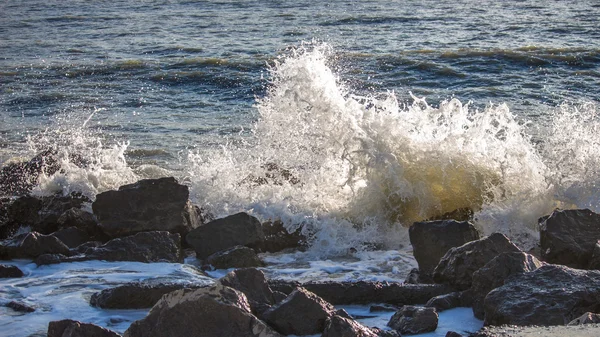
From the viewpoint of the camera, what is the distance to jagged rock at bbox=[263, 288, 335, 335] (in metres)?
4.09

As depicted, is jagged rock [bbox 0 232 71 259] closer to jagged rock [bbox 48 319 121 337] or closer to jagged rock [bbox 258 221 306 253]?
jagged rock [bbox 258 221 306 253]

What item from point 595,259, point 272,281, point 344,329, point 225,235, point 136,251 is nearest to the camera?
point 344,329

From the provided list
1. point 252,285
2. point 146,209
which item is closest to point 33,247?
point 146,209

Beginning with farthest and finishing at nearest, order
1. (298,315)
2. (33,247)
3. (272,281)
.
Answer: (33,247) < (272,281) < (298,315)

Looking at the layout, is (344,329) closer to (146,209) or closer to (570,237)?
(570,237)

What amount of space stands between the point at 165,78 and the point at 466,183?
27.4 feet

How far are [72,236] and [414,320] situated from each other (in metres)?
3.45

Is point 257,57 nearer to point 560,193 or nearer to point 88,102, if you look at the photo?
point 88,102

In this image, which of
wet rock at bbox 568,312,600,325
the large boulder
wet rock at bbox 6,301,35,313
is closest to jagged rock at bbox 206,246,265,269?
wet rock at bbox 6,301,35,313

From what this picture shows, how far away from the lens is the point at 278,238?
6.88m

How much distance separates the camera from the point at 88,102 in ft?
43.1

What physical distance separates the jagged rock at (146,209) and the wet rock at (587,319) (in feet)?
12.4

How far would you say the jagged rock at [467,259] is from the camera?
201 inches

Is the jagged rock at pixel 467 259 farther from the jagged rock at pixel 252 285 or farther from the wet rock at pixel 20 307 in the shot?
the wet rock at pixel 20 307
